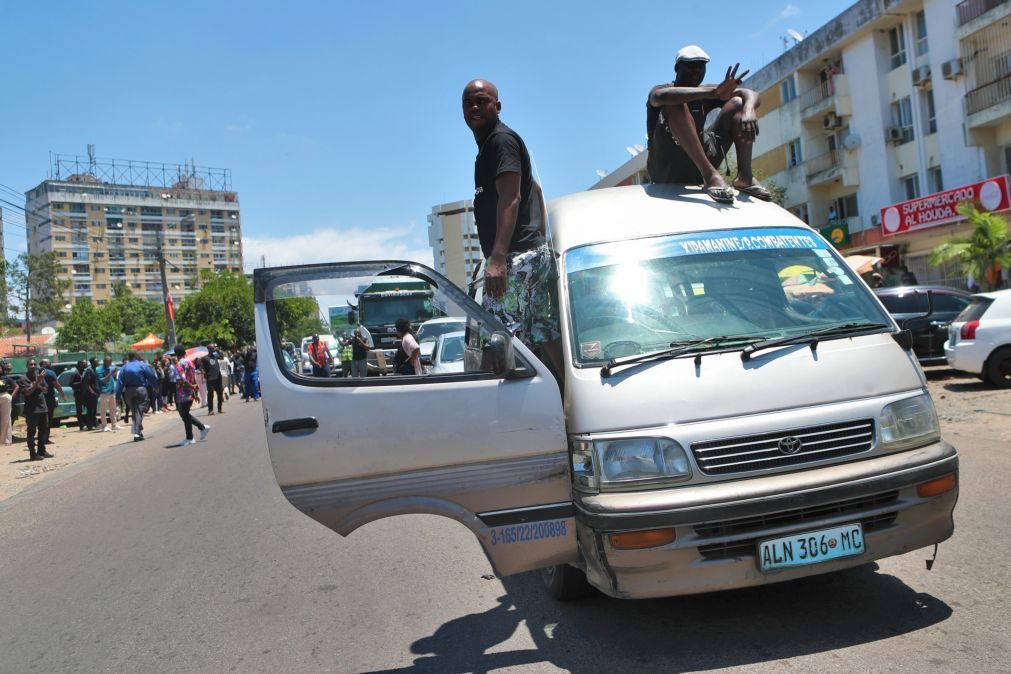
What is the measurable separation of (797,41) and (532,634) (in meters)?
36.7

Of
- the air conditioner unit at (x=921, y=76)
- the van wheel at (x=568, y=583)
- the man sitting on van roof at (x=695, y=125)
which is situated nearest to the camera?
the van wheel at (x=568, y=583)

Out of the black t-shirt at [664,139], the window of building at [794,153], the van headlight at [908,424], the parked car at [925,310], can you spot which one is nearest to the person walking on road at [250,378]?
the parked car at [925,310]

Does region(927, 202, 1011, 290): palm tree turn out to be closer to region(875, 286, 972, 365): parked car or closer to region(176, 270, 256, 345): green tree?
region(875, 286, 972, 365): parked car

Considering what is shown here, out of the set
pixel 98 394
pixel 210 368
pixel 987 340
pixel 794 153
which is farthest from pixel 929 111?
pixel 98 394

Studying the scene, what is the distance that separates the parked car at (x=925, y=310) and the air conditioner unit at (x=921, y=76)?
1501 centimetres

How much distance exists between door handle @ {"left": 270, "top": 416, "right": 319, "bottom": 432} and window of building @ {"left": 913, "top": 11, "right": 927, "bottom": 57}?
99.3ft

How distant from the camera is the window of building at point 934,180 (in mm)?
27812

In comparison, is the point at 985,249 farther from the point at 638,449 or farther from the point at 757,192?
the point at 638,449

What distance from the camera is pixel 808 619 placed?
3816 mm

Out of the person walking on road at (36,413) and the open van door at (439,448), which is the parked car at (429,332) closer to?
the open van door at (439,448)

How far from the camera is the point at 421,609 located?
184 inches

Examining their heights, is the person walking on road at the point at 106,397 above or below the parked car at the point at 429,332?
below

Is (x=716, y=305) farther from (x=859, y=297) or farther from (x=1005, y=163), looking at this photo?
(x=1005, y=163)

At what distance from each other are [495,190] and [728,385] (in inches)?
75.9
